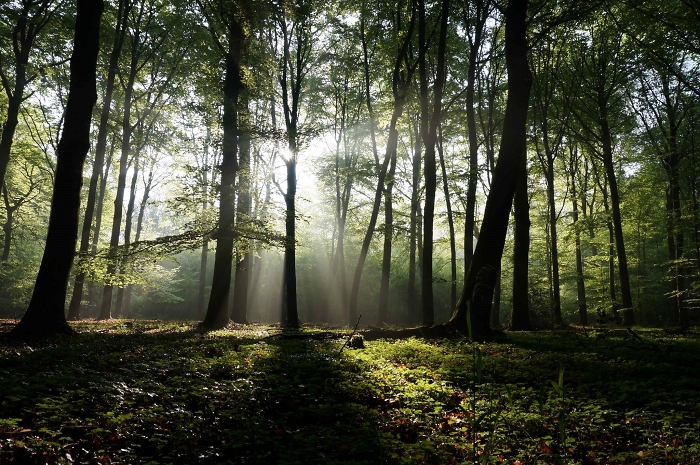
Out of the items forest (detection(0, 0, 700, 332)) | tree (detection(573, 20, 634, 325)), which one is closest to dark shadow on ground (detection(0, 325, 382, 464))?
forest (detection(0, 0, 700, 332))

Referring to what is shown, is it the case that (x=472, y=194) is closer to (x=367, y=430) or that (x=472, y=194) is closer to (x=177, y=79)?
(x=367, y=430)

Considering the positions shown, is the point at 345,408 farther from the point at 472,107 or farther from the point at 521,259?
the point at 472,107

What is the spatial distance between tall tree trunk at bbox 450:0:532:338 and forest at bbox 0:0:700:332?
0.16 ft

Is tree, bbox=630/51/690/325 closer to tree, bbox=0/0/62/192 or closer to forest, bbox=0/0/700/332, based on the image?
forest, bbox=0/0/700/332

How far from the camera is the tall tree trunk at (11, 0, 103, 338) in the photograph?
8.39m

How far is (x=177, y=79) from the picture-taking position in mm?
20875

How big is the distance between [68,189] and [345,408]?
8.06m

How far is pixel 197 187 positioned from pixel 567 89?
16.1 meters

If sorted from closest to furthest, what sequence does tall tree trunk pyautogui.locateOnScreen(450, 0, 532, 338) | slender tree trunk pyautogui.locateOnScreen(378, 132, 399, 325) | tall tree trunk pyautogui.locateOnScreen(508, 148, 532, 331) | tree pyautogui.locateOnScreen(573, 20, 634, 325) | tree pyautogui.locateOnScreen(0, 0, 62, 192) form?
tall tree trunk pyautogui.locateOnScreen(450, 0, 532, 338), tall tree trunk pyautogui.locateOnScreen(508, 148, 532, 331), tree pyautogui.locateOnScreen(0, 0, 62, 192), tree pyautogui.locateOnScreen(573, 20, 634, 325), slender tree trunk pyautogui.locateOnScreen(378, 132, 399, 325)

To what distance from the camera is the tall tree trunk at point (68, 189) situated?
8.39 metres

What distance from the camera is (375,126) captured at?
71.9 feet

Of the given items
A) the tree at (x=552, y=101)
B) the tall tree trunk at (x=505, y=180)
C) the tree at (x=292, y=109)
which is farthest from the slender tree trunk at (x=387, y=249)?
the tall tree trunk at (x=505, y=180)

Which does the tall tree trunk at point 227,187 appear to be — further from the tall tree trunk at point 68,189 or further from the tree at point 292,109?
the tall tree trunk at point 68,189

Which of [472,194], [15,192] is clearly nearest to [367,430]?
[472,194]
